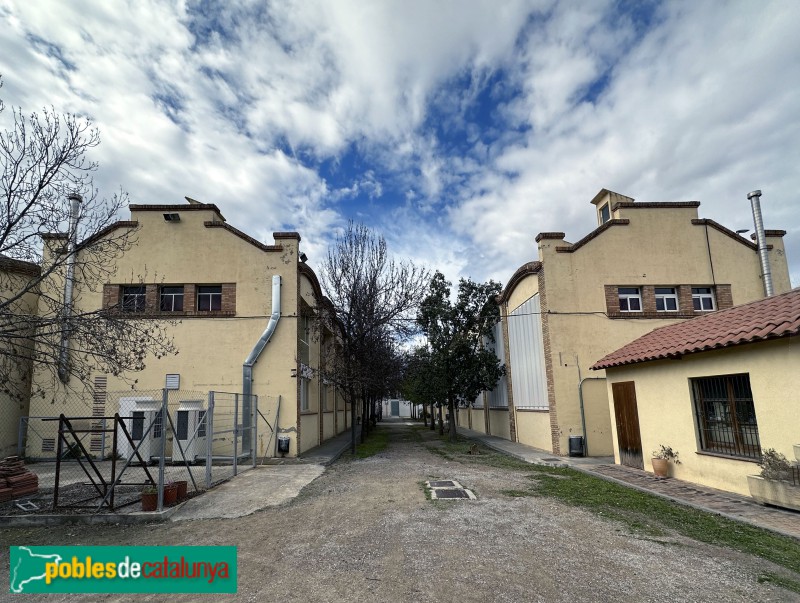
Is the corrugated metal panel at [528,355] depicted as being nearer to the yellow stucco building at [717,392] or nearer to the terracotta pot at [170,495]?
the yellow stucco building at [717,392]

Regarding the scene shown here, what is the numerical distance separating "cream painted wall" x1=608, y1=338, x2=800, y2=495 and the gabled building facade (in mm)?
2438

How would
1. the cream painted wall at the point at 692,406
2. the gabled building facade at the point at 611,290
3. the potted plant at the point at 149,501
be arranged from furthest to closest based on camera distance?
the gabled building facade at the point at 611,290, the potted plant at the point at 149,501, the cream painted wall at the point at 692,406

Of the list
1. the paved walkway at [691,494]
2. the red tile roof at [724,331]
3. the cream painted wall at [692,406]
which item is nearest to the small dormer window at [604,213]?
the red tile roof at [724,331]

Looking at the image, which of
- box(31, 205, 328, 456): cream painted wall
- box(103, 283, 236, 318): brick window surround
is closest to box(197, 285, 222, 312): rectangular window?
box(103, 283, 236, 318): brick window surround

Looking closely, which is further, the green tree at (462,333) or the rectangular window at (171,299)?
the green tree at (462,333)

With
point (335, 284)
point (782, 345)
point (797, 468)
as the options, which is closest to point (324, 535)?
point (797, 468)

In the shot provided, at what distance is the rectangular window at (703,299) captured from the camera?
16.3 metres

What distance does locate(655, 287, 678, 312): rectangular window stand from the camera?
52.9 ft

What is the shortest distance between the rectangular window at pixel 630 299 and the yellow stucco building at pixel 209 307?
11.3m

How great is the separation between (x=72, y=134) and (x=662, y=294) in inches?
683

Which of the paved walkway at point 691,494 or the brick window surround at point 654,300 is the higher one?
the brick window surround at point 654,300

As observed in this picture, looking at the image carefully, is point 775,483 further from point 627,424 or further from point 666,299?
point 666,299

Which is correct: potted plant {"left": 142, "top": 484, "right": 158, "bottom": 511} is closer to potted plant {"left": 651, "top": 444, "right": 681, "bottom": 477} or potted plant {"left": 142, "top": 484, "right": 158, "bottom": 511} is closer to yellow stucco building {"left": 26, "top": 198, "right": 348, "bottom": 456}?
yellow stucco building {"left": 26, "top": 198, "right": 348, "bottom": 456}

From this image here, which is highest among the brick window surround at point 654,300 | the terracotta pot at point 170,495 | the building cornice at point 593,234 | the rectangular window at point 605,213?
the rectangular window at point 605,213
